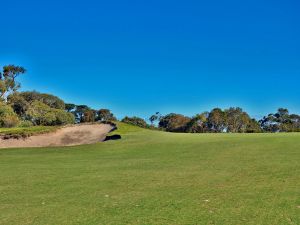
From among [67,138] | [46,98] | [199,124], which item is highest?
[46,98]

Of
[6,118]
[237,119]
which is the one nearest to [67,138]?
[6,118]

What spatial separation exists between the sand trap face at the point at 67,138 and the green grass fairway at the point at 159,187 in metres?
7.77

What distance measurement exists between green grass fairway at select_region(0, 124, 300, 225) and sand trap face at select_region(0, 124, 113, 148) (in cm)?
777

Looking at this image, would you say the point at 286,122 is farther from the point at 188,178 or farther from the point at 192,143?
the point at 188,178

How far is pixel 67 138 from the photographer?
24.9 m

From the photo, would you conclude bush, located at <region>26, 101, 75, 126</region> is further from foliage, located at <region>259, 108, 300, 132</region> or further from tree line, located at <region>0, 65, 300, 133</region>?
foliage, located at <region>259, 108, 300, 132</region>

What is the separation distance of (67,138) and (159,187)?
17.1m

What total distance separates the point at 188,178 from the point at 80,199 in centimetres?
310

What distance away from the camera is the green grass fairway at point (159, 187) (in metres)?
6.32

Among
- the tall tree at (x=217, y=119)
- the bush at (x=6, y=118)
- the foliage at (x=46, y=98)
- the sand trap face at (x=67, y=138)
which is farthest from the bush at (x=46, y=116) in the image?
the sand trap face at (x=67, y=138)

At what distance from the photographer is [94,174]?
10.8 m

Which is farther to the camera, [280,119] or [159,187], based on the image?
[280,119]

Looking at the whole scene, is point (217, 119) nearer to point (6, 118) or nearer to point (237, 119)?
point (237, 119)

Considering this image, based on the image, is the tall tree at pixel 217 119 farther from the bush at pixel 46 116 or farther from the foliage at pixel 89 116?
the foliage at pixel 89 116
